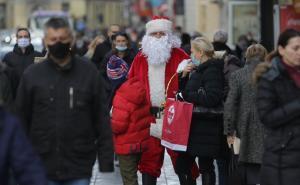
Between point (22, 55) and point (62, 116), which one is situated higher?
point (62, 116)

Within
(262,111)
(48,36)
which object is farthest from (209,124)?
(48,36)

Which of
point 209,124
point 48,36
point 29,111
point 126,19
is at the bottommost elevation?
point 126,19

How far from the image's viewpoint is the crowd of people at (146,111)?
7.07 metres

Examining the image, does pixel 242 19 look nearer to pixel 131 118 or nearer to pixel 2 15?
pixel 131 118

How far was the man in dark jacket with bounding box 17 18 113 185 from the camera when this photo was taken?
7066mm

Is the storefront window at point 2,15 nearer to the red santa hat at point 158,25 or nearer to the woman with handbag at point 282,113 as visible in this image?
the red santa hat at point 158,25

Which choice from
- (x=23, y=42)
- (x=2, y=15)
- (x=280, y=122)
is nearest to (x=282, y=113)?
(x=280, y=122)

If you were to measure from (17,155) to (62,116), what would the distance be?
3.56 ft

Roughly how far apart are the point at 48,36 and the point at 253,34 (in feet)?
63.9

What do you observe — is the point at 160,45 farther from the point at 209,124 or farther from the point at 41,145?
the point at 41,145

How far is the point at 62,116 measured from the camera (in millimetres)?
7062

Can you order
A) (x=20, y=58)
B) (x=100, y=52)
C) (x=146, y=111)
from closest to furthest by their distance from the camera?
(x=146, y=111)
(x=20, y=58)
(x=100, y=52)

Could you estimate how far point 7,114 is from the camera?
6.00m

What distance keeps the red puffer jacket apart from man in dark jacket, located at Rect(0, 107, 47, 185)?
404 centimetres
